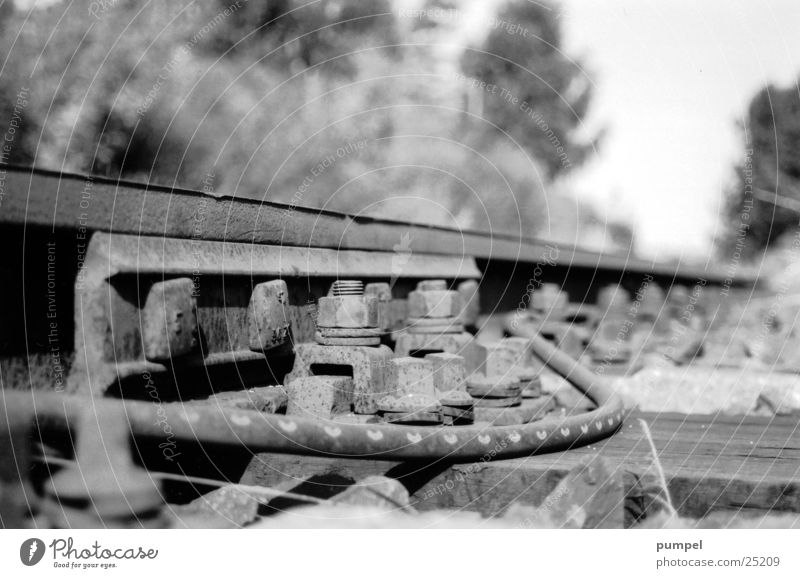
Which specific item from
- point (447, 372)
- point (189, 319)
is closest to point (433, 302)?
point (447, 372)

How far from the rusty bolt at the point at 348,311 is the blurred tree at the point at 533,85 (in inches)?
72.9

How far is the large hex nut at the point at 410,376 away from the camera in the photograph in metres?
2.45

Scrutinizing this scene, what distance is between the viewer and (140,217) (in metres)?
1.91

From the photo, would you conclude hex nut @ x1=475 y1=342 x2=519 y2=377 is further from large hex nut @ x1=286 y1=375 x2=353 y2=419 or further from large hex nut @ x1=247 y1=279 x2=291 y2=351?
large hex nut @ x1=247 y1=279 x2=291 y2=351

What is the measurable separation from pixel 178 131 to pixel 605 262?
3.23m

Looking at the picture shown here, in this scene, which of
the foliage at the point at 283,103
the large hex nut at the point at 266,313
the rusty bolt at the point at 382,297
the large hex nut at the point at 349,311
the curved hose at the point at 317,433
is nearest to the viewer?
the curved hose at the point at 317,433

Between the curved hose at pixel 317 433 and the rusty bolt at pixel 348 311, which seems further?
the rusty bolt at pixel 348 311

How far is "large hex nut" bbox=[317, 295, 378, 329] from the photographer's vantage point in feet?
7.95

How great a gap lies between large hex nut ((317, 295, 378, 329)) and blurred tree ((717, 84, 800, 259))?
6195mm

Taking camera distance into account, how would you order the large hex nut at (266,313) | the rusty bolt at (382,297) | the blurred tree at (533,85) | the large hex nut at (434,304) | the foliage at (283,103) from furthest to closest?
the blurred tree at (533,85)
the foliage at (283,103)
the large hex nut at (434,304)
the rusty bolt at (382,297)
the large hex nut at (266,313)
